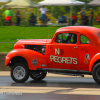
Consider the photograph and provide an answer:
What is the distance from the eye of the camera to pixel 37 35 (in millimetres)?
19688

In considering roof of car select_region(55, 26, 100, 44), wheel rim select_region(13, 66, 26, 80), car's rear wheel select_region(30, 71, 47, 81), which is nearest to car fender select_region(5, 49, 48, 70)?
wheel rim select_region(13, 66, 26, 80)

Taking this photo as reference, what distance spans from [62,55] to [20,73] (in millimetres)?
1625

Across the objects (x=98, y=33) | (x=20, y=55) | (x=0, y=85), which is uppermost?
(x=98, y=33)

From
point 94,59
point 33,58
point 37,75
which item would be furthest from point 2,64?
point 94,59

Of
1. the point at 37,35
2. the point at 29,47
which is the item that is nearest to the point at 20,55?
the point at 29,47

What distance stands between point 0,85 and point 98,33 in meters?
3.53

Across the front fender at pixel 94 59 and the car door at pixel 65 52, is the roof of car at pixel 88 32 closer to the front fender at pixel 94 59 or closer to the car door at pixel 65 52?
the car door at pixel 65 52

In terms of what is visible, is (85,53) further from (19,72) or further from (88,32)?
(19,72)

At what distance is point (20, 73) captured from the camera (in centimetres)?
1019

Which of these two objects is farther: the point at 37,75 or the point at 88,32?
the point at 37,75

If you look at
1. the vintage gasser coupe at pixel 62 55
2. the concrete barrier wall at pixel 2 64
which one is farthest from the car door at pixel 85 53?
the concrete barrier wall at pixel 2 64

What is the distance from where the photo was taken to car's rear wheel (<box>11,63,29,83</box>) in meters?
10.1

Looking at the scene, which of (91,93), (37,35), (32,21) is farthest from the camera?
(32,21)

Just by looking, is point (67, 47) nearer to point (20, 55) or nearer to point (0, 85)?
point (20, 55)
